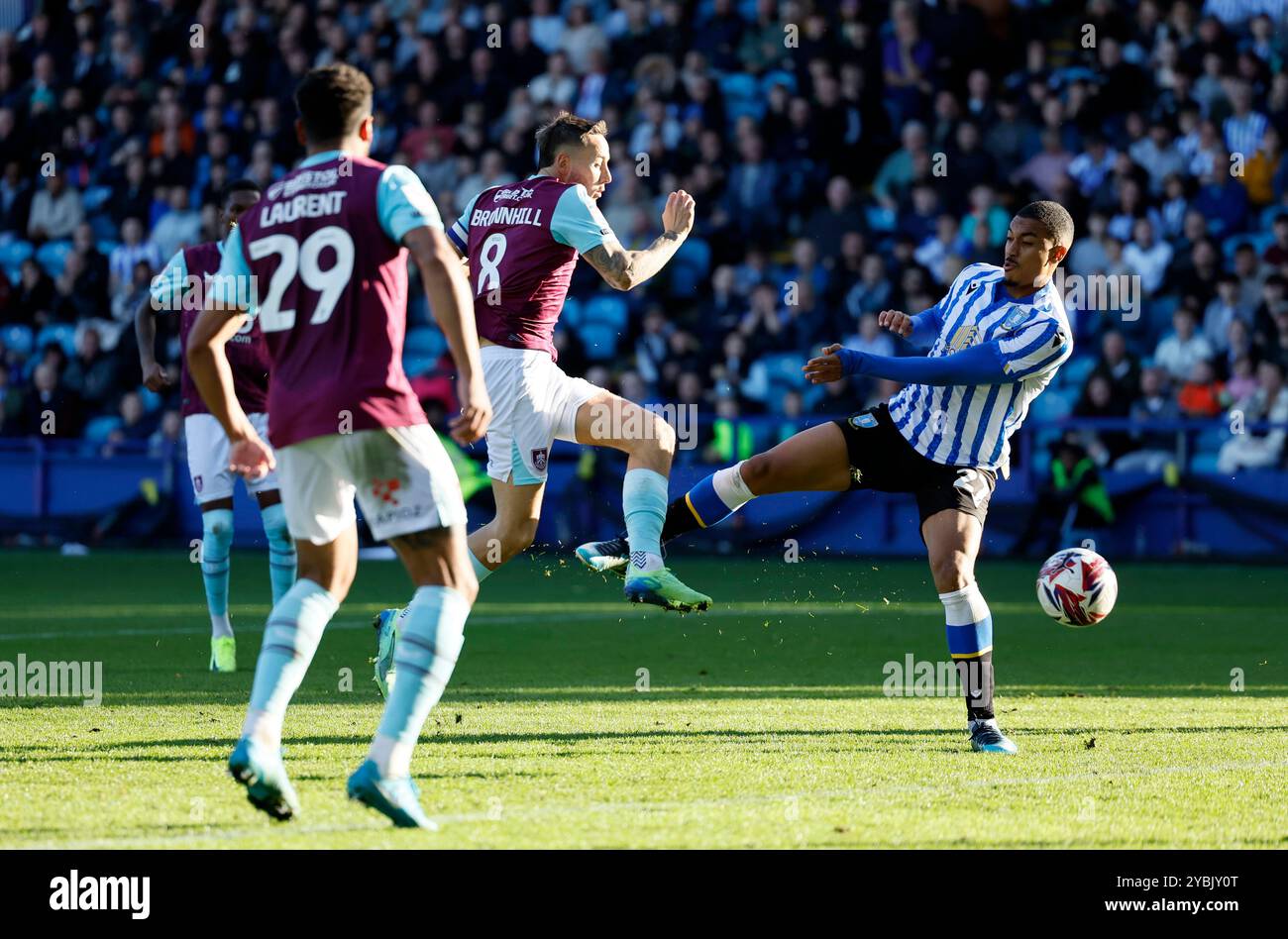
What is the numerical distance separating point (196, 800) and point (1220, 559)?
12123mm

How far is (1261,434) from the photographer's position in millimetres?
15648

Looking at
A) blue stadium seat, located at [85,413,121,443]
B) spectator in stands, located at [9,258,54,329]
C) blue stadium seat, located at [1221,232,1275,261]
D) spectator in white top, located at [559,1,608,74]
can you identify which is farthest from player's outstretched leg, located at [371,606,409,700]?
spectator in stands, located at [9,258,54,329]

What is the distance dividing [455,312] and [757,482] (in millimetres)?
3210

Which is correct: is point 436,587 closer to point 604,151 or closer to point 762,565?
point 604,151

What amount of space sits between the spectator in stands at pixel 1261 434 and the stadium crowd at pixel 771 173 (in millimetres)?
26

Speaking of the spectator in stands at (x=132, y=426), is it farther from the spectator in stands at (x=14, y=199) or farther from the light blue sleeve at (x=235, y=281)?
the light blue sleeve at (x=235, y=281)

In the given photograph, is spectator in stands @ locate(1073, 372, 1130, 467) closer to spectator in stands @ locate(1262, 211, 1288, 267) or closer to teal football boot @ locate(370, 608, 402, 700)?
spectator in stands @ locate(1262, 211, 1288, 267)

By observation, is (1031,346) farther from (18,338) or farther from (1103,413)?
(18,338)

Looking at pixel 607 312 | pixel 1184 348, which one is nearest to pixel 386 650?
pixel 1184 348

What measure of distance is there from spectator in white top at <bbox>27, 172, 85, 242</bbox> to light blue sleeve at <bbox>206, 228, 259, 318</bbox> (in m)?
17.7

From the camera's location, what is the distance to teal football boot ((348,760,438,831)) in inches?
185

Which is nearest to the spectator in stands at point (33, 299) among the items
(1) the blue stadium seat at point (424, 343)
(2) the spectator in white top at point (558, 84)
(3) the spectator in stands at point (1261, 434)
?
(1) the blue stadium seat at point (424, 343)
